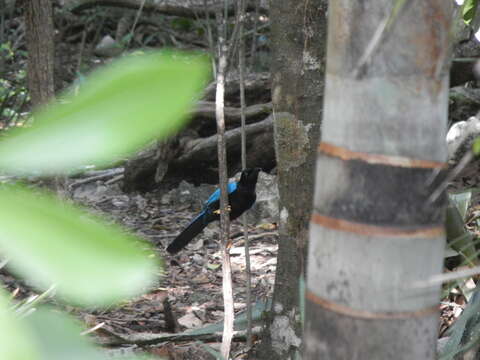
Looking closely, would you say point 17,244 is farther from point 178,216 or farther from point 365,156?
point 178,216

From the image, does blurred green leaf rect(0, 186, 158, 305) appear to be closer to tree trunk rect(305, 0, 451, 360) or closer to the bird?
tree trunk rect(305, 0, 451, 360)

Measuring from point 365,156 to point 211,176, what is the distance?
4.67 m

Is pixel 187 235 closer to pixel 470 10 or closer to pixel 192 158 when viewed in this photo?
pixel 192 158

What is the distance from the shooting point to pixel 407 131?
0.65 metres

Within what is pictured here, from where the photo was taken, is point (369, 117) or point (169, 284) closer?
point (369, 117)

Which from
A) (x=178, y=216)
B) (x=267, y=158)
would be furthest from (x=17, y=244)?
(x=267, y=158)

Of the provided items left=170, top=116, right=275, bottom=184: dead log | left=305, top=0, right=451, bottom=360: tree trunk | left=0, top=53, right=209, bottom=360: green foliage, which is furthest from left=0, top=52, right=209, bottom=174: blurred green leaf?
left=170, top=116, right=275, bottom=184: dead log

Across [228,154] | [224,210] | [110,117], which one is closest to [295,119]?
[224,210]

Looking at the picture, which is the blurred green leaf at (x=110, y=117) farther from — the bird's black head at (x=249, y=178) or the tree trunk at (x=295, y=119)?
the bird's black head at (x=249, y=178)

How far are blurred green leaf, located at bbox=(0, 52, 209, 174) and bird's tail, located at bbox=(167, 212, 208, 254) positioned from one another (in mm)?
3769

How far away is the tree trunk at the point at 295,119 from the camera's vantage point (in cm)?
192

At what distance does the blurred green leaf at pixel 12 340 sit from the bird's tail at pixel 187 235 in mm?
3778

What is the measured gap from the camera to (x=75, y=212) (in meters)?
0.22

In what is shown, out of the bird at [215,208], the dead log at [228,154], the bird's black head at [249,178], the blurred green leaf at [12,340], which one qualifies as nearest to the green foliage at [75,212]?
the blurred green leaf at [12,340]
